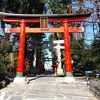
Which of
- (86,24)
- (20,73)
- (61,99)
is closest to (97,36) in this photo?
(86,24)

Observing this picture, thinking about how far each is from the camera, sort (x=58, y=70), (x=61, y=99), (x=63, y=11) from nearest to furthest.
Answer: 1. (x=61, y=99)
2. (x=63, y=11)
3. (x=58, y=70)

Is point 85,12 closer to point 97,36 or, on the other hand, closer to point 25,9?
point 97,36

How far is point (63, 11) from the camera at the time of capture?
1261 inches

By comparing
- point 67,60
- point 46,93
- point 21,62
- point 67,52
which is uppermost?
point 67,52

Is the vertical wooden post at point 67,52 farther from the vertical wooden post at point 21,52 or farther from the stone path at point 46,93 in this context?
the stone path at point 46,93

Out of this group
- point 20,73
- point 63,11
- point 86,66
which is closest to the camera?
point 20,73

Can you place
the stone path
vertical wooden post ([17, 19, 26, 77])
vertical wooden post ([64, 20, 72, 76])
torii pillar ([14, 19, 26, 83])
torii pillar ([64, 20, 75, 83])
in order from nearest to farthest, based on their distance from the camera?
the stone path, torii pillar ([14, 19, 26, 83]), torii pillar ([64, 20, 75, 83]), vertical wooden post ([17, 19, 26, 77]), vertical wooden post ([64, 20, 72, 76])

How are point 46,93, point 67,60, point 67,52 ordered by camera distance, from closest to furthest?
point 46,93
point 67,60
point 67,52

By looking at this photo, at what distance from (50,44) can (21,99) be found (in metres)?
26.2

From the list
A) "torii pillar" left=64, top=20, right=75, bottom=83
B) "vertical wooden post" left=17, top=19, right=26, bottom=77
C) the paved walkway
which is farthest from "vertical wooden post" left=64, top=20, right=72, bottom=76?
the paved walkway

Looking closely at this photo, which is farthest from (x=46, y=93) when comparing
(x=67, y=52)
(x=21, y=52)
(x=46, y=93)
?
(x=67, y=52)

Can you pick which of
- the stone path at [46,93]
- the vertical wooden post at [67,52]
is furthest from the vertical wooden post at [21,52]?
the vertical wooden post at [67,52]

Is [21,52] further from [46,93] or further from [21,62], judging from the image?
[46,93]

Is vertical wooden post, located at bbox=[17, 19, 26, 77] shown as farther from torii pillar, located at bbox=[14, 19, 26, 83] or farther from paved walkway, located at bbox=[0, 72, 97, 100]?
paved walkway, located at bbox=[0, 72, 97, 100]
